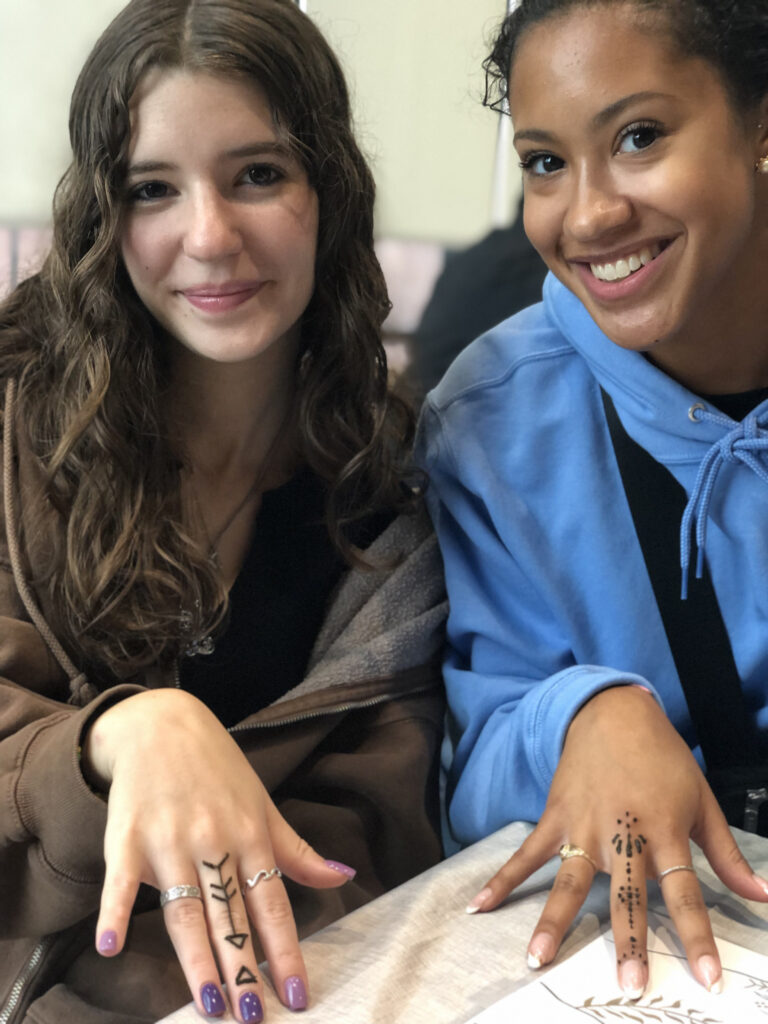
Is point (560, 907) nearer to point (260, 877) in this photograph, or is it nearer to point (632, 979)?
point (632, 979)

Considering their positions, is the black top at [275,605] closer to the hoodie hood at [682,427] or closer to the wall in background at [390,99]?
the hoodie hood at [682,427]

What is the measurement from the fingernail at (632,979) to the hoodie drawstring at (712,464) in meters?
0.39

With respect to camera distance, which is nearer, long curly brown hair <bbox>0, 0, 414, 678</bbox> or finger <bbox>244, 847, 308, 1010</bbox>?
finger <bbox>244, 847, 308, 1010</bbox>

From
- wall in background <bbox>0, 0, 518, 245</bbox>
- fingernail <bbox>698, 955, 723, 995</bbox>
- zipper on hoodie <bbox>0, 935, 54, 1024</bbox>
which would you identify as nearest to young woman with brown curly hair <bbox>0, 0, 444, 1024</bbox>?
zipper on hoodie <bbox>0, 935, 54, 1024</bbox>

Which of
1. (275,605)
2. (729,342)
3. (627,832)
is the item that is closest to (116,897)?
(627,832)

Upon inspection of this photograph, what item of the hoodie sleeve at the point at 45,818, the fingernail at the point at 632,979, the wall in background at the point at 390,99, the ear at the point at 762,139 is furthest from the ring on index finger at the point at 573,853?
the wall in background at the point at 390,99

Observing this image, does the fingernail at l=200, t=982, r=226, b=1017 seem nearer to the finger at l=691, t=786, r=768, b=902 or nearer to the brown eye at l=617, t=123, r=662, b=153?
the finger at l=691, t=786, r=768, b=902

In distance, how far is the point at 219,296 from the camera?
101 cm

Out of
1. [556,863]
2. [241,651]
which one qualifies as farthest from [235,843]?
[241,651]

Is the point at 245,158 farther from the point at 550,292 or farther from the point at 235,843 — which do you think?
the point at 235,843

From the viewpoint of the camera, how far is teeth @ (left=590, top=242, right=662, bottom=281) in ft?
2.86

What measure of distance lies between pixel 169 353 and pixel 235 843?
584 mm

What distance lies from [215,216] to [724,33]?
43 centimetres

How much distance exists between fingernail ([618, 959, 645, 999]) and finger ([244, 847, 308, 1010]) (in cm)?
19
